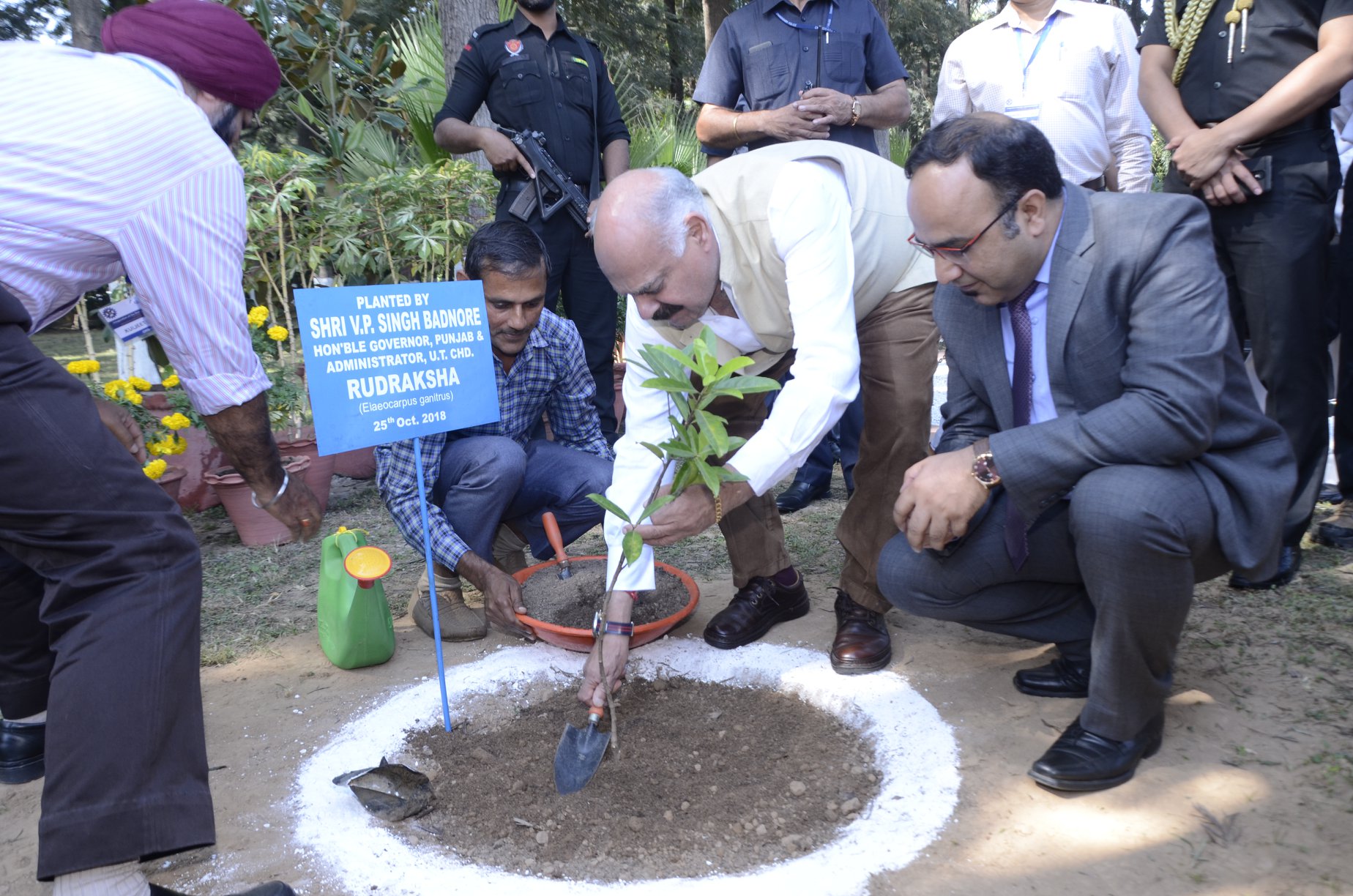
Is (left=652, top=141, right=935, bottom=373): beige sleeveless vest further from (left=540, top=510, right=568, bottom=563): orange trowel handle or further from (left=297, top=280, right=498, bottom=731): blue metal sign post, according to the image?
(left=540, top=510, right=568, bottom=563): orange trowel handle

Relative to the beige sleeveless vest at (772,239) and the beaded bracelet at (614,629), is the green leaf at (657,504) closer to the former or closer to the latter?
the beaded bracelet at (614,629)

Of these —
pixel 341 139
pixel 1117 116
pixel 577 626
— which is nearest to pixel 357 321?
pixel 577 626

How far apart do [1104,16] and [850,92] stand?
0.99 metres

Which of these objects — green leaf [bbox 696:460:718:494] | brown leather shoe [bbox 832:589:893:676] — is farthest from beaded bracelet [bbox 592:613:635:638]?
brown leather shoe [bbox 832:589:893:676]

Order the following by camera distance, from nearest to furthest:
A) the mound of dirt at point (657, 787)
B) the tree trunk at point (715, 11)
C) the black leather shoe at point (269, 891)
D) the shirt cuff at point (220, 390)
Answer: the black leather shoe at point (269, 891) < the shirt cuff at point (220, 390) < the mound of dirt at point (657, 787) < the tree trunk at point (715, 11)

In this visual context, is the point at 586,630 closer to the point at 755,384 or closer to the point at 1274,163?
the point at 755,384

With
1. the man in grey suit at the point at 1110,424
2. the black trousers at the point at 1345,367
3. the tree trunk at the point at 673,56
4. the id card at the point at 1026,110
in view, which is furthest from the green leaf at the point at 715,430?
the tree trunk at the point at 673,56

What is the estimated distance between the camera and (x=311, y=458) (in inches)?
179

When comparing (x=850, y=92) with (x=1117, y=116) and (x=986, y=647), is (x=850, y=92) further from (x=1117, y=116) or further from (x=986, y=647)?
(x=986, y=647)

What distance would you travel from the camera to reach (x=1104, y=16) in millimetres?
3520

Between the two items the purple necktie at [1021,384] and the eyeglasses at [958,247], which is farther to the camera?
the purple necktie at [1021,384]

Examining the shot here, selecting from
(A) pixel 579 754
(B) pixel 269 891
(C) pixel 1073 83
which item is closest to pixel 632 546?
(A) pixel 579 754

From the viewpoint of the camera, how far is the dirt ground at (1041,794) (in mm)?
1823

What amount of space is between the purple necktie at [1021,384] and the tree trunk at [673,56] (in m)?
14.2
